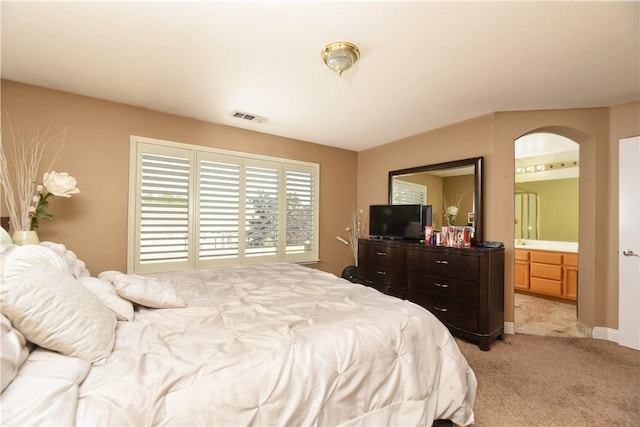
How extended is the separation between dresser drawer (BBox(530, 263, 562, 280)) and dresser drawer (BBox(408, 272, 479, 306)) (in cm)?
260

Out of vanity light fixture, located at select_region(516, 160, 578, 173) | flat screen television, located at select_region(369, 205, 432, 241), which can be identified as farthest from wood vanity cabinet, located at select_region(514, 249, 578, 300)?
flat screen television, located at select_region(369, 205, 432, 241)

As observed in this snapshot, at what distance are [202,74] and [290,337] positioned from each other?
2152 mm

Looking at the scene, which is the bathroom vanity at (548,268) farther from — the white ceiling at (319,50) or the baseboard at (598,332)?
the white ceiling at (319,50)

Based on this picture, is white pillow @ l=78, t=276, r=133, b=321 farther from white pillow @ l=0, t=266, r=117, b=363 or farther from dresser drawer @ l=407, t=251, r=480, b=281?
dresser drawer @ l=407, t=251, r=480, b=281

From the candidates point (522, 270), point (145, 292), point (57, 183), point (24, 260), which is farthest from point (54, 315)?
point (522, 270)

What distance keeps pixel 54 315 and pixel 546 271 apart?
18.4 feet

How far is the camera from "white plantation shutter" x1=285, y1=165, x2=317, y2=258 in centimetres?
401

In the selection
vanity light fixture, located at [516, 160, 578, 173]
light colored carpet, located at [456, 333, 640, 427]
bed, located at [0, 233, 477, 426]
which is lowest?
light colored carpet, located at [456, 333, 640, 427]

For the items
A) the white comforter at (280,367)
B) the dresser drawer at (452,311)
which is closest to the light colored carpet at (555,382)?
the dresser drawer at (452,311)

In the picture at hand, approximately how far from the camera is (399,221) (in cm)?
379

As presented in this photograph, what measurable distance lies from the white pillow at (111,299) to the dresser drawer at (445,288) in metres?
2.74

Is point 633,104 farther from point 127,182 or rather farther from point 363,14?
point 127,182

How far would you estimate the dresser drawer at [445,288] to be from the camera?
108 inches

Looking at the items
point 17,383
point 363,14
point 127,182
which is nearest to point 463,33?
point 363,14
